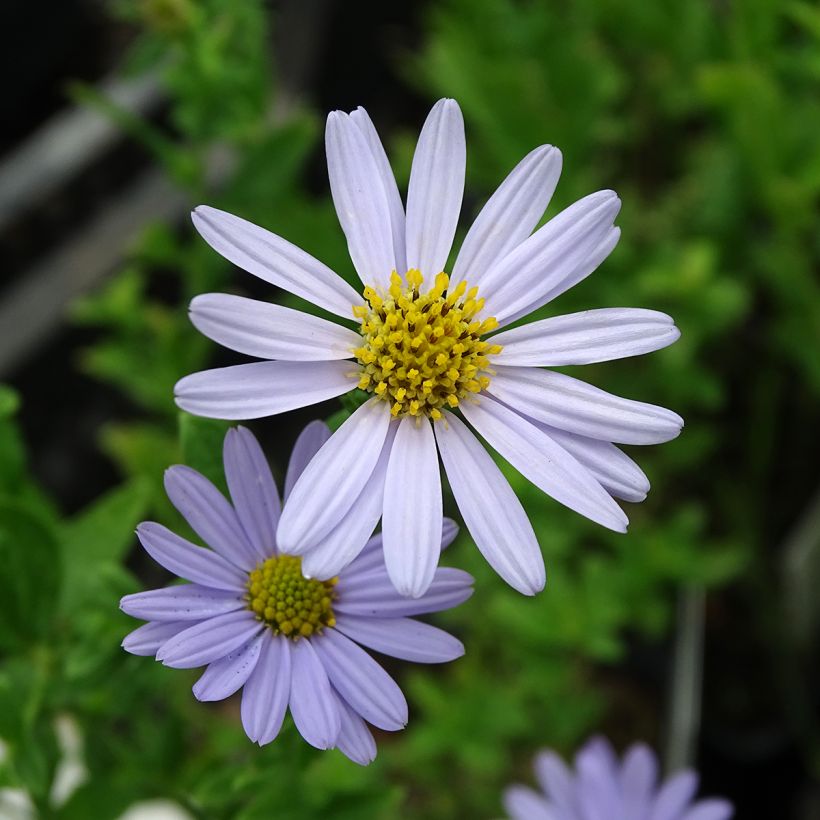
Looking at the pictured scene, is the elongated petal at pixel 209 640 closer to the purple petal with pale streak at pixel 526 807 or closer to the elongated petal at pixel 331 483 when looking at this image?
the elongated petal at pixel 331 483

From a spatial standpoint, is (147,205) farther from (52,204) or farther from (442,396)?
(442,396)

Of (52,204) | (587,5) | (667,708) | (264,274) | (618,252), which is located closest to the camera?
(264,274)

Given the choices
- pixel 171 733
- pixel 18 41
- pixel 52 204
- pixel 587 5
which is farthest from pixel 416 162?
pixel 18 41

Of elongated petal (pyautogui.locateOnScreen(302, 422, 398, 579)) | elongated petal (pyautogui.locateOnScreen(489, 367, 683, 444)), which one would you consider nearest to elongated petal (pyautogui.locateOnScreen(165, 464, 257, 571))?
elongated petal (pyautogui.locateOnScreen(302, 422, 398, 579))

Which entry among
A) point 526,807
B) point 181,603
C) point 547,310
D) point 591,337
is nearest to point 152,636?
point 181,603

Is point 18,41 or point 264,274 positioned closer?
point 264,274

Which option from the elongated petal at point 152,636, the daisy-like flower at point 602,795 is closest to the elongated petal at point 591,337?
the elongated petal at point 152,636

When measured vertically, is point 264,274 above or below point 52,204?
below
